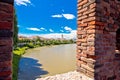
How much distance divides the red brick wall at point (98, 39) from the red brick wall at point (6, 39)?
4.84 feet

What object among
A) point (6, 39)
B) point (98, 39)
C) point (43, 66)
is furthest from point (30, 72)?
point (6, 39)

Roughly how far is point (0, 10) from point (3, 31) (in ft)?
0.60

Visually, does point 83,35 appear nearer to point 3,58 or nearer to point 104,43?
point 104,43

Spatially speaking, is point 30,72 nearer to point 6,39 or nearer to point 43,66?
point 43,66

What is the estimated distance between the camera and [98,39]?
2.94m

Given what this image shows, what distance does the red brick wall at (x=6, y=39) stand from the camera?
5.60 ft

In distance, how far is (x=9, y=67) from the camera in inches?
69.3

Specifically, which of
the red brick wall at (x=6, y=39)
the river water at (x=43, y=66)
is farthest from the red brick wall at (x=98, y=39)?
the river water at (x=43, y=66)

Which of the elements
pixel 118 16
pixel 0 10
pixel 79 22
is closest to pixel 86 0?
pixel 79 22

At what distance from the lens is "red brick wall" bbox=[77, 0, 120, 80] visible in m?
2.92

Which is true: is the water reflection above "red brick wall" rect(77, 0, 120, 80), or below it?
below

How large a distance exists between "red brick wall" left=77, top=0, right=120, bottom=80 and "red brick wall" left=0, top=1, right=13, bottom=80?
1.47m

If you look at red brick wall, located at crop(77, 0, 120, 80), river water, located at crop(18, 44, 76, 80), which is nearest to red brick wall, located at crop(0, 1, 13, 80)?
red brick wall, located at crop(77, 0, 120, 80)

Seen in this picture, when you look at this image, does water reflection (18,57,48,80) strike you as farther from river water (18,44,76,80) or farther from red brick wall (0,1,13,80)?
red brick wall (0,1,13,80)
